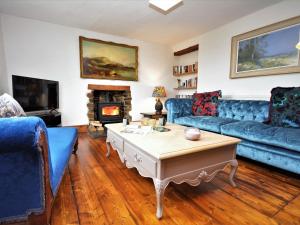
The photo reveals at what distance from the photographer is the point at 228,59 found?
10.9 ft

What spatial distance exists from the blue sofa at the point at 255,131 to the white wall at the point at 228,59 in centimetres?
49

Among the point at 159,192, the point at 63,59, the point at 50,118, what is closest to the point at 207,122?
the point at 159,192

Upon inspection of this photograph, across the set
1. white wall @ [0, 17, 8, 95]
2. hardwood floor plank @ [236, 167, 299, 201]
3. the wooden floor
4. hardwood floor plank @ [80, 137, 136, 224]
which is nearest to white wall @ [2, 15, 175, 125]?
white wall @ [0, 17, 8, 95]

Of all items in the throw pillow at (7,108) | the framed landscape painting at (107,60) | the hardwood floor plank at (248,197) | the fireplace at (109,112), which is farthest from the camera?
the fireplace at (109,112)

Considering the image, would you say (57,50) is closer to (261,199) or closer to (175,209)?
(175,209)

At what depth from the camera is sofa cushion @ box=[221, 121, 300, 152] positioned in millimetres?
1611

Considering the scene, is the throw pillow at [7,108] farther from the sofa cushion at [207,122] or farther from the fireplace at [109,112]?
the fireplace at [109,112]

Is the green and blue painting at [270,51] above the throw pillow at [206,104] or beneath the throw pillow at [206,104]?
above

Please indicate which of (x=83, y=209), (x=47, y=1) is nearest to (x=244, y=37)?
(x=47, y=1)

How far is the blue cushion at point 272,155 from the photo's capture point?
5.34 feet

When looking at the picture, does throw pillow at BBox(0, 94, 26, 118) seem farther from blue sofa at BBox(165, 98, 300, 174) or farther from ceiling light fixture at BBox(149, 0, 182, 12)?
blue sofa at BBox(165, 98, 300, 174)

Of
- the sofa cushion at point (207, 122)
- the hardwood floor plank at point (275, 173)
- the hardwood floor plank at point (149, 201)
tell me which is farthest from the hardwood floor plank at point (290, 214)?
the sofa cushion at point (207, 122)

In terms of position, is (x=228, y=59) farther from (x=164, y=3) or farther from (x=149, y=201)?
(x=149, y=201)

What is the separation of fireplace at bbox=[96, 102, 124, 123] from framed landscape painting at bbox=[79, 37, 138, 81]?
64 cm
